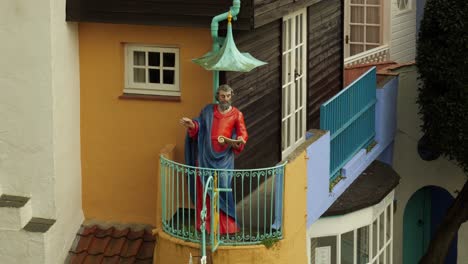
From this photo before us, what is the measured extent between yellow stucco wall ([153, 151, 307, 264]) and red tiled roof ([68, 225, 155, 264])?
77 centimetres

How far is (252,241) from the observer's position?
18906 millimetres

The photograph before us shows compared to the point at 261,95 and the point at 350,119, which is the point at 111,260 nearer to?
the point at 261,95

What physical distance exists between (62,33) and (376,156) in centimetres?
715

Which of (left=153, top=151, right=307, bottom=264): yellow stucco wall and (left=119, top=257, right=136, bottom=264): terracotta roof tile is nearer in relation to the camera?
(left=153, top=151, right=307, bottom=264): yellow stucco wall

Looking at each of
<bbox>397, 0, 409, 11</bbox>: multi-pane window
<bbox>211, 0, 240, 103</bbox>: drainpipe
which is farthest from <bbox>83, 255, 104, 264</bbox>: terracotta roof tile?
<bbox>397, 0, 409, 11</bbox>: multi-pane window

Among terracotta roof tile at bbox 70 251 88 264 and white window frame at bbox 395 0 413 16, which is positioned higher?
white window frame at bbox 395 0 413 16

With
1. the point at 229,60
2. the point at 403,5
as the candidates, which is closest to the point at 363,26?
the point at 403,5

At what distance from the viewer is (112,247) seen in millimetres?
20281

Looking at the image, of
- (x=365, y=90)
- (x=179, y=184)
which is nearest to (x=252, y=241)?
(x=179, y=184)

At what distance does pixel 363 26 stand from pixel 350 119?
23.7ft

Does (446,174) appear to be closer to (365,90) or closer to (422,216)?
(422,216)

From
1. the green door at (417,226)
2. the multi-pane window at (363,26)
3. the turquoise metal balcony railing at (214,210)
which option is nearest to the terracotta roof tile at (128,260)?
the turquoise metal balcony railing at (214,210)

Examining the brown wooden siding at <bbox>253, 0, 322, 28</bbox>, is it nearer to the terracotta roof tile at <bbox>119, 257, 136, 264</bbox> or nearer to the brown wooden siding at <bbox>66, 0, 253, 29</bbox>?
the brown wooden siding at <bbox>66, 0, 253, 29</bbox>

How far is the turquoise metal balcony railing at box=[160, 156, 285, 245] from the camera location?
61.3 feet
